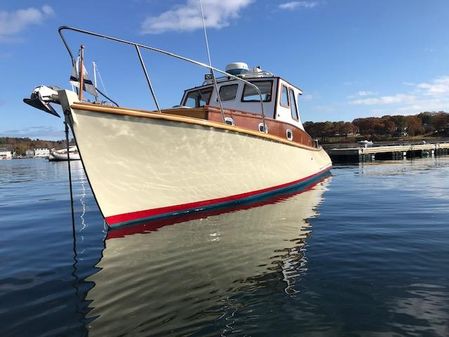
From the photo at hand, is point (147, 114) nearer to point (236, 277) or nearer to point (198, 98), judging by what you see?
point (236, 277)

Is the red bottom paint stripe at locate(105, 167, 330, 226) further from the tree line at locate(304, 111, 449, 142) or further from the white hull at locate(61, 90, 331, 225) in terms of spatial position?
the tree line at locate(304, 111, 449, 142)

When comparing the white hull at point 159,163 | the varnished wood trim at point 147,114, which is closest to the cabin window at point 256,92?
the white hull at point 159,163

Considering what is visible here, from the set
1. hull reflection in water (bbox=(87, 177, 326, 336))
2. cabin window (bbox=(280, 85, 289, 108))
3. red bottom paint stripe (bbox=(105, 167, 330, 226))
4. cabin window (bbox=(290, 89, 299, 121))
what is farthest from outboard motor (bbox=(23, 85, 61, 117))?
cabin window (bbox=(290, 89, 299, 121))

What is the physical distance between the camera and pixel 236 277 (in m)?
4.68

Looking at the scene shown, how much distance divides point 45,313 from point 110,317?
0.67m

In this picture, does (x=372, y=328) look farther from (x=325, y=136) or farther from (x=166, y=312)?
(x=325, y=136)

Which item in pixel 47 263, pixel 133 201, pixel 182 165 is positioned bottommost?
pixel 47 263

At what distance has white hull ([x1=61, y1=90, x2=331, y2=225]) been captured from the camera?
22.7 feet

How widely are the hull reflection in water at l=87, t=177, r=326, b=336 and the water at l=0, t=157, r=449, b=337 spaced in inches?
0.7

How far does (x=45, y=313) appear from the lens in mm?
3820

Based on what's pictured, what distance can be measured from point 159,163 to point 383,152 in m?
40.2

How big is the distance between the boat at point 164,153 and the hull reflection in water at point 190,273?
72 centimetres

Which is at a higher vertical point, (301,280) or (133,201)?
(133,201)

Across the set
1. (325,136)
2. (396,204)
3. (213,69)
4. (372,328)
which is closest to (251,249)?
(372,328)
